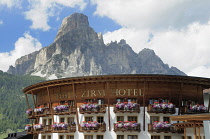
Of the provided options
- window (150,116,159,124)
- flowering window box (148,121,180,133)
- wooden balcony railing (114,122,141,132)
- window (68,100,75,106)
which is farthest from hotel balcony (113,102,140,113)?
window (68,100,75,106)

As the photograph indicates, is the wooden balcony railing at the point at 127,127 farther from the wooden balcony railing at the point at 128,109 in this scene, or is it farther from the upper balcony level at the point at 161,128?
the upper balcony level at the point at 161,128

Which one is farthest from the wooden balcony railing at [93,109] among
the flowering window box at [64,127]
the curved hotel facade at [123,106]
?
the flowering window box at [64,127]

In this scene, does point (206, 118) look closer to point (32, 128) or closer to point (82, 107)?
point (82, 107)

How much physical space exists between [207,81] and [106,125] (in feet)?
52.9

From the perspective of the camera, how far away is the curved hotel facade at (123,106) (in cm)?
3684

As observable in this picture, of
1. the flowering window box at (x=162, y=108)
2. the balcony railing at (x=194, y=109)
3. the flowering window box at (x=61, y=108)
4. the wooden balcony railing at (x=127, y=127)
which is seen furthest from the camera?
the flowering window box at (x=61, y=108)

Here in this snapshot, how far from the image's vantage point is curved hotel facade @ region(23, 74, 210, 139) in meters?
36.8

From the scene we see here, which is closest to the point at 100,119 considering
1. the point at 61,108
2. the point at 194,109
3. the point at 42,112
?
the point at 61,108

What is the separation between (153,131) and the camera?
120 ft

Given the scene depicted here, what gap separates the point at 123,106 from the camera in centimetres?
3666

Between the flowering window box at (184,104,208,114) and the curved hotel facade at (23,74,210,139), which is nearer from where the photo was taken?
the curved hotel facade at (23,74,210,139)

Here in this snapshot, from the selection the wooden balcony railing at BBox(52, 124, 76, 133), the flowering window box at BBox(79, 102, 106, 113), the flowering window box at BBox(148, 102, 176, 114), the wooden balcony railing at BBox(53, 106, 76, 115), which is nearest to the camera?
the flowering window box at BBox(148, 102, 176, 114)

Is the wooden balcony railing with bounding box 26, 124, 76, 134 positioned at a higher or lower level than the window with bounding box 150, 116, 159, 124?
lower

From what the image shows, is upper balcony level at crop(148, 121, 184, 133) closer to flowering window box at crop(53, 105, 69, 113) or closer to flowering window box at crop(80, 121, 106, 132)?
flowering window box at crop(80, 121, 106, 132)
